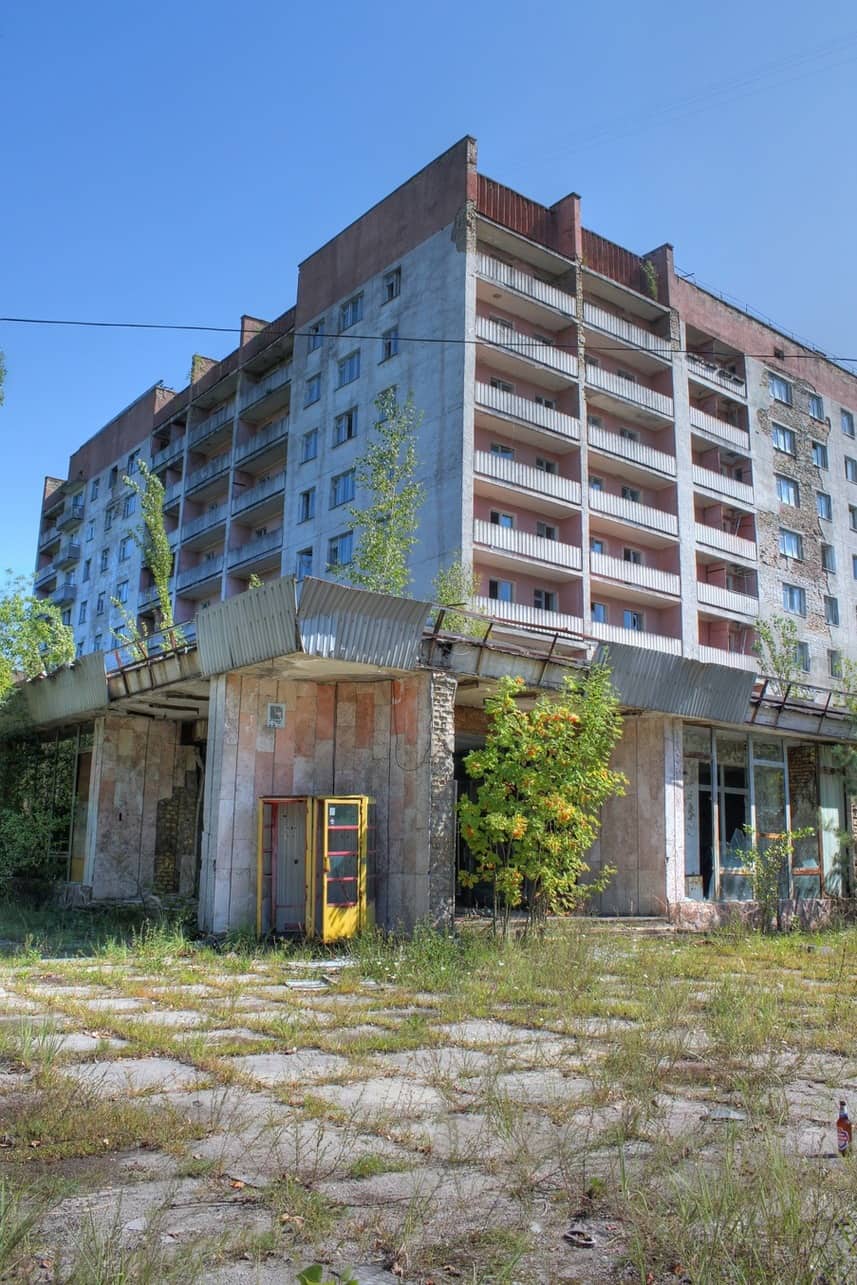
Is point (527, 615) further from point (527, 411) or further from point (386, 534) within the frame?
point (386, 534)

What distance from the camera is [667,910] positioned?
1842cm

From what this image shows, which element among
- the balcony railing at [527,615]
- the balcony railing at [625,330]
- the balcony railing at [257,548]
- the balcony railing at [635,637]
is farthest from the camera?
the balcony railing at [257,548]

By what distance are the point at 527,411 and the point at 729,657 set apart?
13.0m

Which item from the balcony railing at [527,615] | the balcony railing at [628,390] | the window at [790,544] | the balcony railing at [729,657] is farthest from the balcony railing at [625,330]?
the balcony railing at [729,657]

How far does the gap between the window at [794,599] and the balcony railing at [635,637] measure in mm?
7651

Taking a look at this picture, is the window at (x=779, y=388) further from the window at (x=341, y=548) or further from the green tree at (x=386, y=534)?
the green tree at (x=386, y=534)

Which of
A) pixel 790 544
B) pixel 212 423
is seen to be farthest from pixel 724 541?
pixel 212 423

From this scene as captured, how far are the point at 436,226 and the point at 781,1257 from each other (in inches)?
1358

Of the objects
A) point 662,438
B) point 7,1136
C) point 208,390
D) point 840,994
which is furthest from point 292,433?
point 7,1136

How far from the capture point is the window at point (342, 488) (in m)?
35.0

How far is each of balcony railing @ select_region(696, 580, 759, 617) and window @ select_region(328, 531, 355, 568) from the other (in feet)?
43.8

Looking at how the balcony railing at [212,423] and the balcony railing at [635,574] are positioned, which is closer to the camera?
the balcony railing at [635,574]

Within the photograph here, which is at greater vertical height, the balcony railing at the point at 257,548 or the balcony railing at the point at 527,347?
the balcony railing at the point at 527,347

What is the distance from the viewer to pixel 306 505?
123 ft
